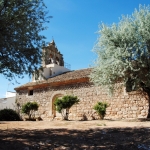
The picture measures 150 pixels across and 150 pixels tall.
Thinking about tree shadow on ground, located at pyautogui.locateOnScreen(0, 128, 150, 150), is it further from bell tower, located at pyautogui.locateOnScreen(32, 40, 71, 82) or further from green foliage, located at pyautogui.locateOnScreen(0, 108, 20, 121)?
bell tower, located at pyautogui.locateOnScreen(32, 40, 71, 82)

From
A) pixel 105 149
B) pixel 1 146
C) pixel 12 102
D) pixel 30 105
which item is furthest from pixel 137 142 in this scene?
pixel 12 102

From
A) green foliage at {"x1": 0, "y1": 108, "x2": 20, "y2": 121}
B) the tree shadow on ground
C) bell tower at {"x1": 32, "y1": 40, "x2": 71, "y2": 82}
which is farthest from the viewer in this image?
bell tower at {"x1": 32, "y1": 40, "x2": 71, "y2": 82}

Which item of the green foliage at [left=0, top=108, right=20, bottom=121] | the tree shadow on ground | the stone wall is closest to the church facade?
the stone wall

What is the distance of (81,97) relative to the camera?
20.1 meters

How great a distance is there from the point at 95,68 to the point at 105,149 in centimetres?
949

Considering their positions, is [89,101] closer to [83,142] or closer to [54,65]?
[54,65]

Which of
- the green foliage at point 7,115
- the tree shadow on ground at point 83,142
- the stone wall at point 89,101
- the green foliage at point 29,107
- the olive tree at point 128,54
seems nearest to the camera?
the tree shadow on ground at point 83,142

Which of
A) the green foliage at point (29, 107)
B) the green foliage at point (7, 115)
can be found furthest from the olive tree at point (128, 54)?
the green foliage at point (7, 115)

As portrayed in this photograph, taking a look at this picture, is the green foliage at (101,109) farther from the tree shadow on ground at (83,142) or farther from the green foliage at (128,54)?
the tree shadow on ground at (83,142)

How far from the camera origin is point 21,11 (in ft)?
28.8

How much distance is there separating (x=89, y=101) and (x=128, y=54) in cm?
743

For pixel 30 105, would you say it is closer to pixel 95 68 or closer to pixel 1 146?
pixel 95 68

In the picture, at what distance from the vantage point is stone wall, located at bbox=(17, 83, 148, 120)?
55.1 feet

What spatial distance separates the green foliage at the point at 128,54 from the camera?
13727 mm
